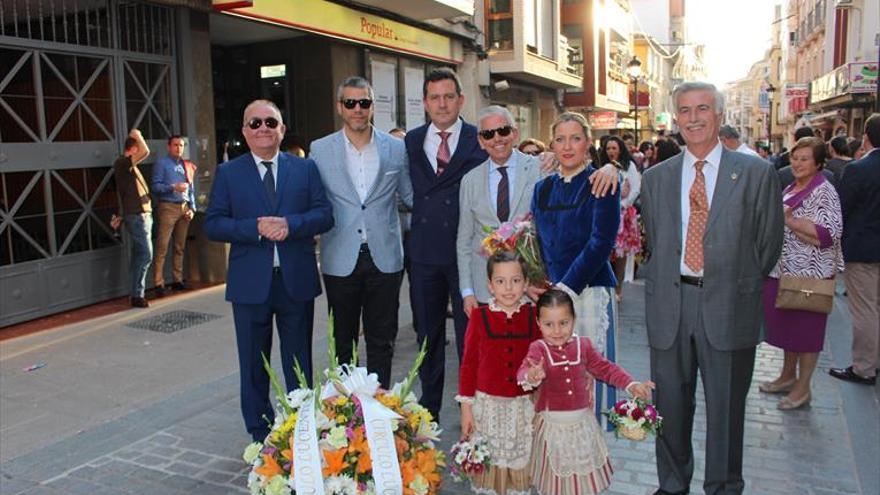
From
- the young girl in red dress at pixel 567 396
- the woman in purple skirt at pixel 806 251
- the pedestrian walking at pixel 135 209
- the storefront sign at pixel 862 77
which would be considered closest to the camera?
the young girl in red dress at pixel 567 396

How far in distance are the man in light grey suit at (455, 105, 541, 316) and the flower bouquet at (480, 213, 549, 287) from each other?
0.33 meters

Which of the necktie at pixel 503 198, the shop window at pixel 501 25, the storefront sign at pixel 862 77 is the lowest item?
the necktie at pixel 503 198

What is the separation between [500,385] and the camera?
3578 millimetres

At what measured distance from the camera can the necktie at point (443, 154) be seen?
459 cm

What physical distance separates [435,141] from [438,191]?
1.12ft

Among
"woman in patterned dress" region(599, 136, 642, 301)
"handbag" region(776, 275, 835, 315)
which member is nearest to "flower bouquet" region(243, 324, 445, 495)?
"handbag" region(776, 275, 835, 315)

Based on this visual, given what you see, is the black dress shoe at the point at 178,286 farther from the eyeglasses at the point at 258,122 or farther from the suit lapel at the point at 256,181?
the eyeglasses at the point at 258,122

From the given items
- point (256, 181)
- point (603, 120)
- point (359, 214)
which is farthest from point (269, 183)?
point (603, 120)

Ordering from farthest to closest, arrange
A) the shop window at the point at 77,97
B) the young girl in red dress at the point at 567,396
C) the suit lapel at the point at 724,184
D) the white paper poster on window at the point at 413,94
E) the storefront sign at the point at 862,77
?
the storefront sign at the point at 862,77, the white paper poster on window at the point at 413,94, the shop window at the point at 77,97, the suit lapel at the point at 724,184, the young girl in red dress at the point at 567,396

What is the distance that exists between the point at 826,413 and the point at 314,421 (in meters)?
3.99

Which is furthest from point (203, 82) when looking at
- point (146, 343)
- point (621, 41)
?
point (621, 41)

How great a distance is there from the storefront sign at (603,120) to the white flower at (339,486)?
29.6 metres

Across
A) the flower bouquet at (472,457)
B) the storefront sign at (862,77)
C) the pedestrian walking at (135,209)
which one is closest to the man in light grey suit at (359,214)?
the flower bouquet at (472,457)

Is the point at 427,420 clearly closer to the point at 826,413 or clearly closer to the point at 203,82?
the point at 826,413
